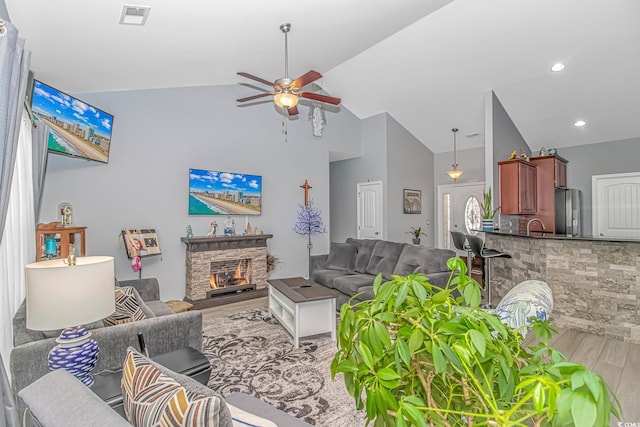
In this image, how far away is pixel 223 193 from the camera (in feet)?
17.5

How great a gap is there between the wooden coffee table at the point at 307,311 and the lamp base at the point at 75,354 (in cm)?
183

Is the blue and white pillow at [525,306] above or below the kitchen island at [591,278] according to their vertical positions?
above

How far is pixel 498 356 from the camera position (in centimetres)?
54

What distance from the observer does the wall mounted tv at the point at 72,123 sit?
307cm

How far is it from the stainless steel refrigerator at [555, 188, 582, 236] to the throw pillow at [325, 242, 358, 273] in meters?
3.67

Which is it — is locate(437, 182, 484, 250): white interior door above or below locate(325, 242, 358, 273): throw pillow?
above

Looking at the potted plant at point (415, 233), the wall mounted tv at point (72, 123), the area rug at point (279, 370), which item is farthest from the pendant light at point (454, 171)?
the wall mounted tv at point (72, 123)

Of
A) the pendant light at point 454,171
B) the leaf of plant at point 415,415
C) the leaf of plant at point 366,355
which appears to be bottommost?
the leaf of plant at point 415,415

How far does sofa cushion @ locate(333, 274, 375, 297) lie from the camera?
4101 millimetres

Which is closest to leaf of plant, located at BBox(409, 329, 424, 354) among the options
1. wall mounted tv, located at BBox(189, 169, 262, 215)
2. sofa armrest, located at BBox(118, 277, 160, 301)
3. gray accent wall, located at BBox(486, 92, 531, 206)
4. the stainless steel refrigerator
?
sofa armrest, located at BBox(118, 277, 160, 301)

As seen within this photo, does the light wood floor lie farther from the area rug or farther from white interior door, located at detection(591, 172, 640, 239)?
white interior door, located at detection(591, 172, 640, 239)

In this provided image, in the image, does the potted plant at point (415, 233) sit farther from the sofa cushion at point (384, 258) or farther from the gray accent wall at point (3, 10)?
the gray accent wall at point (3, 10)

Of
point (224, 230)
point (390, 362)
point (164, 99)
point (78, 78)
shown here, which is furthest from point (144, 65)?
point (390, 362)

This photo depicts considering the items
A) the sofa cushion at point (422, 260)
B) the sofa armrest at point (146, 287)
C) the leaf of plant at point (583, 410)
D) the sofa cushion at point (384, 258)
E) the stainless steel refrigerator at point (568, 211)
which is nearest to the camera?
the leaf of plant at point (583, 410)
